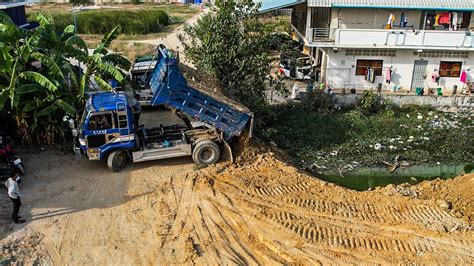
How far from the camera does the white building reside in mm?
24062

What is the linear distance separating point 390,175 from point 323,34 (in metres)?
10.6

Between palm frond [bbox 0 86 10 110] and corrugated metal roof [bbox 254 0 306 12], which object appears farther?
corrugated metal roof [bbox 254 0 306 12]

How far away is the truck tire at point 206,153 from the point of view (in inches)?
622

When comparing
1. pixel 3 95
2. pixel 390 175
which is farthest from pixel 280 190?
pixel 3 95

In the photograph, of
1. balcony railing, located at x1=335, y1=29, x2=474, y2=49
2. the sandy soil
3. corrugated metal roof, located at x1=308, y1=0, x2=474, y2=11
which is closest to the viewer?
the sandy soil

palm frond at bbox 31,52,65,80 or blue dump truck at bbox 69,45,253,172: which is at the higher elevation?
palm frond at bbox 31,52,65,80

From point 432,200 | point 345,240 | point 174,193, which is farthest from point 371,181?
point 174,193

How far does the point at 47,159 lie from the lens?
16391mm

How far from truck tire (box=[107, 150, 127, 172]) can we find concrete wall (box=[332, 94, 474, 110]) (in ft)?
40.0

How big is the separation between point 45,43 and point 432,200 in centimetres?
1494

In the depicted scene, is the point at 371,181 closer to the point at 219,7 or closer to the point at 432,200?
the point at 432,200

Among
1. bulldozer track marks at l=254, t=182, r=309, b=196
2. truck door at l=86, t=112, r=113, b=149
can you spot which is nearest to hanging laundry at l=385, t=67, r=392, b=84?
bulldozer track marks at l=254, t=182, r=309, b=196

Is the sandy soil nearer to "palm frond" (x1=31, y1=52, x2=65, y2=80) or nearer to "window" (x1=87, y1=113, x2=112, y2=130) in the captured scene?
"window" (x1=87, y1=113, x2=112, y2=130)

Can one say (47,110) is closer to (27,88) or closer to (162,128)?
(27,88)
